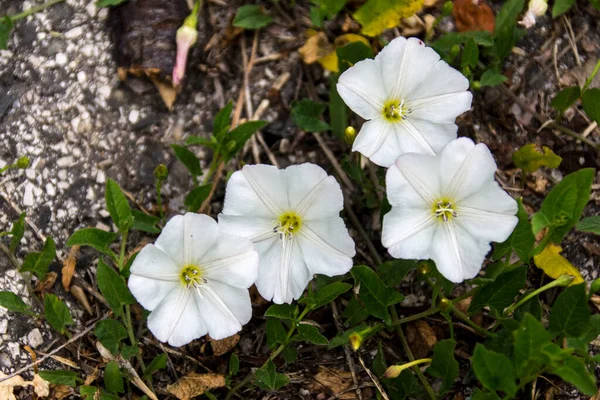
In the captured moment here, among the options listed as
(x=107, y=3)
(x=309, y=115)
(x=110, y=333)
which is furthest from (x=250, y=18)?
(x=110, y=333)

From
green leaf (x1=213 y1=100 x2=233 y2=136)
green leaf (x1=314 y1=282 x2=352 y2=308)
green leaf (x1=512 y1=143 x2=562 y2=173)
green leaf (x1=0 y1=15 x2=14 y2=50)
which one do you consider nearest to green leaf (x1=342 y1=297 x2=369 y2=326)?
green leaf (x1=314 y1=282 x2=352 y2=308)

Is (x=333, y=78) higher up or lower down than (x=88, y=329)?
higher up

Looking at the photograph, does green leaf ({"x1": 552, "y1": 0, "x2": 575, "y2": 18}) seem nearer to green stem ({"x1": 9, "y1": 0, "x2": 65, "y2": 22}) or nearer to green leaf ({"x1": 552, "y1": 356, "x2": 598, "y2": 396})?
green leaf ({"x1": 552, "y1": 356, "x2": 598, "y2": 396})

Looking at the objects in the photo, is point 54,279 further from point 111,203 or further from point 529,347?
point 529,347

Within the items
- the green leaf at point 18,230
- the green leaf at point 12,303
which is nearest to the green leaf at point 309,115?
the green leaf at point 18,230

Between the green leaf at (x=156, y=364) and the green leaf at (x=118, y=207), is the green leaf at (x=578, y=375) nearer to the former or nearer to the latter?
the green leaf at (x=156, y=364)

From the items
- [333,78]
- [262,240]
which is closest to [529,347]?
[262,240]
